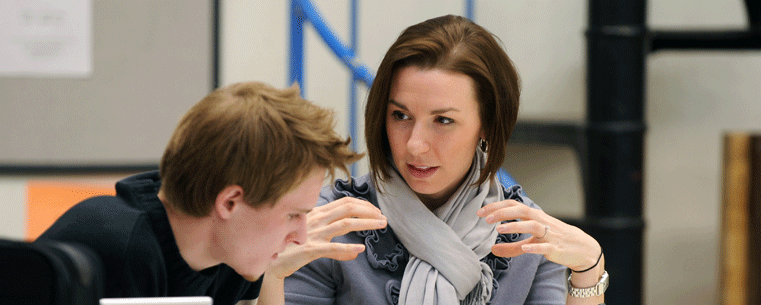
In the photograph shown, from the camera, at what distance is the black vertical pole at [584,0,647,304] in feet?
7.22

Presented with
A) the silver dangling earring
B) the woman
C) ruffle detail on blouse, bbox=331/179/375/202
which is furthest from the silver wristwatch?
ruffle detail on blouse, bbox=331/179/375/202

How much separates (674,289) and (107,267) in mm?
2350

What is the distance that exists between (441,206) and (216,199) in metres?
0.50

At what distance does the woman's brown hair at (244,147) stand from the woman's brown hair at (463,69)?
0.32 meters

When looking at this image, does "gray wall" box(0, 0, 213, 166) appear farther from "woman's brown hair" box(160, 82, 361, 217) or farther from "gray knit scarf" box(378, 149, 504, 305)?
"woman's brown hair" box(160, 82, 361, 217)

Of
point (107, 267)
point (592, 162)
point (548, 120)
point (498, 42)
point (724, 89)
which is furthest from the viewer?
point (724, 89)

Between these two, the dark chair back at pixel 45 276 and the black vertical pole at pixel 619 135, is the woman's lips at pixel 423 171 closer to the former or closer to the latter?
the dark chair back at pixel 45 276

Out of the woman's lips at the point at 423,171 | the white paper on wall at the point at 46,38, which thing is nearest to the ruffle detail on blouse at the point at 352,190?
the woman's lips at the point at 423,171

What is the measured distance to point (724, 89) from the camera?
257cm

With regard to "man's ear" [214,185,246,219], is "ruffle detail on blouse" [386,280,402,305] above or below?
below

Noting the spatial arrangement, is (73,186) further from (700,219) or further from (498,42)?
(700,219)

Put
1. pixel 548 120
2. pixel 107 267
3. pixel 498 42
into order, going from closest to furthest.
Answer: pixel 107 267 < pixel 498 42 < pixel 548 120

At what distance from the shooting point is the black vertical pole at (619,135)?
86.6 inches

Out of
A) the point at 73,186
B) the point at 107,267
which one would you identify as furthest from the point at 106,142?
the point at 107,267
